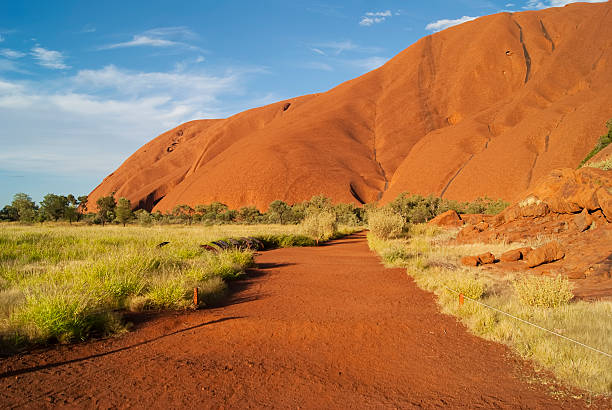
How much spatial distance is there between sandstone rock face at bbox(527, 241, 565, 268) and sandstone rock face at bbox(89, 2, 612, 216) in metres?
35.2

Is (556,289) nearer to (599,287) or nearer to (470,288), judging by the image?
(470,288)

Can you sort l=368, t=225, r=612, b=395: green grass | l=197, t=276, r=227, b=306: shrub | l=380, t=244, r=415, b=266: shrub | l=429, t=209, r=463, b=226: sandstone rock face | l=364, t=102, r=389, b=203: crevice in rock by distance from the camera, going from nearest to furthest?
l=368, t=225, r=612, b=395: green grass, l=197, t=276, r=227, b=306: shrub, l=380, t=244, r=415, b=266: shrub, l=429, t=209, r=463, b=226: sandstone rock face, l=364, t=102, r=389, b=203: crevice in rock

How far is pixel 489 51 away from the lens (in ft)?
240

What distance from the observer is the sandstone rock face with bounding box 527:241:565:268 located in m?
9.04

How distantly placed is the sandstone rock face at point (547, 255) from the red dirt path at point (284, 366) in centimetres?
449

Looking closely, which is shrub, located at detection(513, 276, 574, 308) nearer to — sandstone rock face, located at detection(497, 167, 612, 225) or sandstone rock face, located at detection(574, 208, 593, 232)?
sandstone rock face, located at detection(497, 167, 612, 225)

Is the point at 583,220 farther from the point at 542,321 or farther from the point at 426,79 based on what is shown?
the point at 426,79

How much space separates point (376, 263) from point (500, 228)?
5360mm

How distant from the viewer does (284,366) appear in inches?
152

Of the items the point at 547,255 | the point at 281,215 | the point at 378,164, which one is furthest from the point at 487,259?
the point at 378,164

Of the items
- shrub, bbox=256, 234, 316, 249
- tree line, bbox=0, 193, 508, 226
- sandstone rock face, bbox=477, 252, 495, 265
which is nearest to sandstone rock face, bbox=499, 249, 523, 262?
sandstone rock face, bbox=477, 252, 495, 265

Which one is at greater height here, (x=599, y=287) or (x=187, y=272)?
(x=187, y=272)

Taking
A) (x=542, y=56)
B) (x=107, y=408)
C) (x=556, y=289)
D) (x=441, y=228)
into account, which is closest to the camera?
(x=107, y=408)

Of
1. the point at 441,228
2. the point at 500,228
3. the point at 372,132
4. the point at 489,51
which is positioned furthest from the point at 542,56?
the point at 500,228
